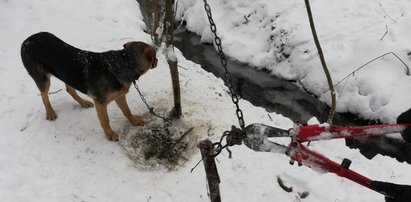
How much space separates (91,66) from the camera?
4848 mm

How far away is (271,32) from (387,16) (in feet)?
8.00

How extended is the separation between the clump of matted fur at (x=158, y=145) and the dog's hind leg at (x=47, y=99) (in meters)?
1.10

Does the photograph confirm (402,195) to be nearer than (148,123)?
Yes

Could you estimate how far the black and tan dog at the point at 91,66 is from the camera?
4.75 m

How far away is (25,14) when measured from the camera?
27.2ft

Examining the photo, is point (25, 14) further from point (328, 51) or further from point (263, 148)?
point (263, 148)

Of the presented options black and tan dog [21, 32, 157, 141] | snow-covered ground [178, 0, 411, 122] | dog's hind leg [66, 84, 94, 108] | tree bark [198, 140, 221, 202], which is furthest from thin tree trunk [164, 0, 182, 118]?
snow-covered ground [178, 0, 411, 122]

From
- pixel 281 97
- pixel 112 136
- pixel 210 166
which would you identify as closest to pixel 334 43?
pixel 281 97

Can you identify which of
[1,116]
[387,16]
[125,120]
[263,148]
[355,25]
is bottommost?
[1,116]

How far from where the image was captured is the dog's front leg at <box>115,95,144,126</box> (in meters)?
5.25

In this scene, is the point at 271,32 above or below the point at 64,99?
above

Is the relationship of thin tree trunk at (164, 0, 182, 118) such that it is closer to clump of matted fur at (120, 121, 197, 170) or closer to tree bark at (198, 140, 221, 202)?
clump of matted fur at (120, 121, 197, 170)

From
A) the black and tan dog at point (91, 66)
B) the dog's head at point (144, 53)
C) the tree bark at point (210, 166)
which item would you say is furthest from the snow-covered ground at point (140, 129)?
the dog's head at point (144, 53)

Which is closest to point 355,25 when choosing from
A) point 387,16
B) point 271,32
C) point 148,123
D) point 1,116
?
point 387,16
